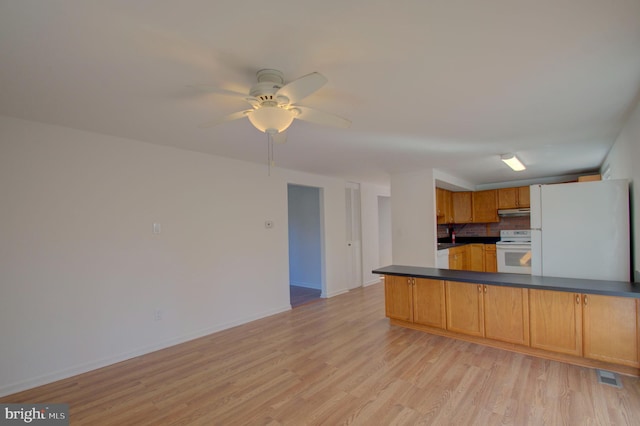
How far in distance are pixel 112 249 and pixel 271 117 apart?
2430 millimetres

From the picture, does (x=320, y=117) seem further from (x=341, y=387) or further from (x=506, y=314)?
(x=506, y=314)

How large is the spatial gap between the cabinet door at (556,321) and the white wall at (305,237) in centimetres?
418

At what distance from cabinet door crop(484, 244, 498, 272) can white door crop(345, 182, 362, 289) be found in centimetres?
274

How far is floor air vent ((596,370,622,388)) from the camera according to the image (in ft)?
8.07

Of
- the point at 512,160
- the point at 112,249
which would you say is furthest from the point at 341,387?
the point at 512,160

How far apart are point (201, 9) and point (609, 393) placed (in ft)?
12.2

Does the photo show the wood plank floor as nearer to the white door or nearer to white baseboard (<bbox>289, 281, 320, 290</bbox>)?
the white door

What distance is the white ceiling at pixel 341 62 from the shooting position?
136 cm

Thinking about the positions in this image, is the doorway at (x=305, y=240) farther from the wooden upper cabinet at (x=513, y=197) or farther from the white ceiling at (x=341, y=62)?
the wooden upper cabinet at (x=513, y=197)

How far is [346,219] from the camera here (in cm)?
626

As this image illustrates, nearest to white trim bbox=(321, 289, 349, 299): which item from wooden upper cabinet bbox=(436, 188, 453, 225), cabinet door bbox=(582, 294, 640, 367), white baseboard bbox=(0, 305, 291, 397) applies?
white baseboard bbox=(0, 305, 291, 397)

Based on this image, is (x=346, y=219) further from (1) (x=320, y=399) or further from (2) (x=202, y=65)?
(2) (x=202, y=65)

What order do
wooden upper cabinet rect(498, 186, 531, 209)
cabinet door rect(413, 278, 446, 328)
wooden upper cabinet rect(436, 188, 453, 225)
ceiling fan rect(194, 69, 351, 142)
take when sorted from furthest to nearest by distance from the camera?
wooden upper cabinet rect(498, 186, 531, 209)
wooden upper cabinet rect(436, 188, 453, 225)
cabinet door rect(413, 278, 446, 328)
ceiling fan rect(194, 69, 351, 142)

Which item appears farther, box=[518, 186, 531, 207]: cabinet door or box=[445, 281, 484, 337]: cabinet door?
box=[518, 186, 531, 207]: cabinet door
